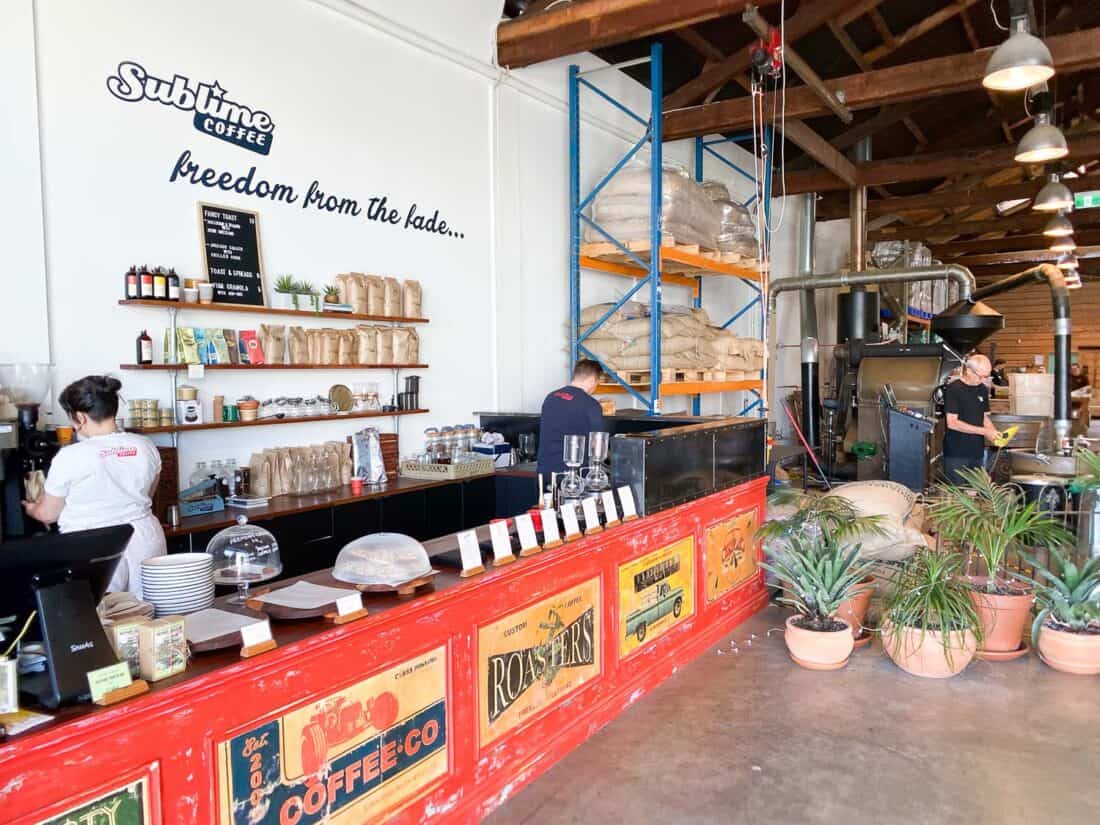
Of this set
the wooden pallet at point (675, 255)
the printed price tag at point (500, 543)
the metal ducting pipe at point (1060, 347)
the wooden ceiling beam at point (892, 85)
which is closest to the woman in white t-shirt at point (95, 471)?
the printed price tag at point (500, 543)

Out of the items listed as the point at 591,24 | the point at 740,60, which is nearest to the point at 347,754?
the point at 591,24

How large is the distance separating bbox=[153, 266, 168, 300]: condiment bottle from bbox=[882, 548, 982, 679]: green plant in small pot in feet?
12.6

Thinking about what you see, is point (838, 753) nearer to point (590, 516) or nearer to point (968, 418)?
point (590, 516)

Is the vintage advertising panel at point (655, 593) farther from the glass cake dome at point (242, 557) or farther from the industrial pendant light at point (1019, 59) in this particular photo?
the industrial pendant light at point (1019, 59)

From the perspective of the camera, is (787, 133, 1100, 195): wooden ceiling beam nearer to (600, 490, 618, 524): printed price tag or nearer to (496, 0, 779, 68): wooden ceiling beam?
(496, 0, 779, 68): wooden ceiling beam

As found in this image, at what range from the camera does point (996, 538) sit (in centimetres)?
385

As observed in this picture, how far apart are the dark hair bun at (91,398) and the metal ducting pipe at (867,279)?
8.05 meters

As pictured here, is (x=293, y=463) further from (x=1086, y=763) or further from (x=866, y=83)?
(x=866, y=83)

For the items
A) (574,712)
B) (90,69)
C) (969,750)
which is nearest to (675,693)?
(574,712)

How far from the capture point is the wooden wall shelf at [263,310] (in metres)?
3.78

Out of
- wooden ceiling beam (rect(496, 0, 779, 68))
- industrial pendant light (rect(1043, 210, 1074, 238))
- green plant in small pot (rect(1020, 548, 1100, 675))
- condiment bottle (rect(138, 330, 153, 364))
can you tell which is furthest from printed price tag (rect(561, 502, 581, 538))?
industrial pendant light (rect(1043, 210, 1074, 238))

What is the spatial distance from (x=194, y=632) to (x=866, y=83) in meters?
6.87

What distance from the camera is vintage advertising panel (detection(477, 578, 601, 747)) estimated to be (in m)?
2.61

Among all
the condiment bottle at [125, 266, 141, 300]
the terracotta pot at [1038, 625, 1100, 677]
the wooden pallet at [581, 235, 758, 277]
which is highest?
the wooden pallet at [581, 235, 758, 277]
